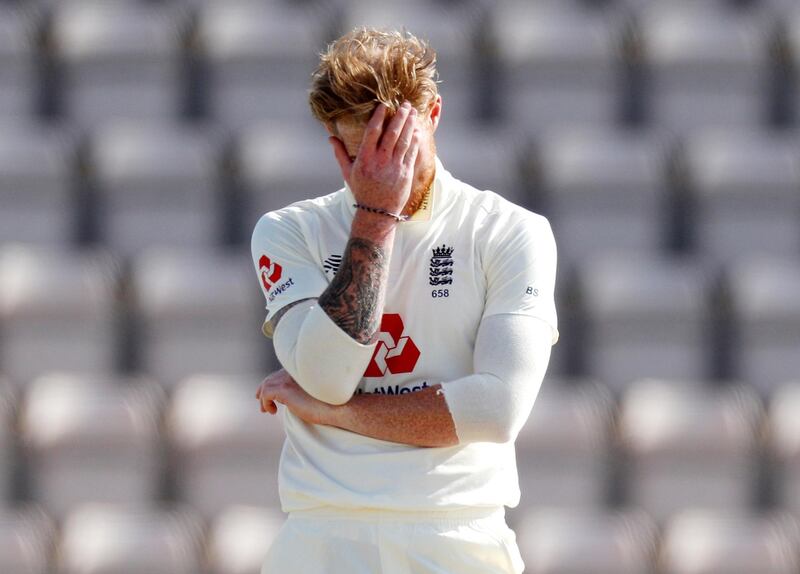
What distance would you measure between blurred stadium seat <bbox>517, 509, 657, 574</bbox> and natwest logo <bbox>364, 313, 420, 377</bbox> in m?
2.17

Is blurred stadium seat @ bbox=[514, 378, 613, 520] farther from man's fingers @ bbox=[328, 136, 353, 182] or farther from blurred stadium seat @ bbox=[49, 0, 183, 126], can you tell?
man's fingers @ bbox=[328, 136, 353, 182]

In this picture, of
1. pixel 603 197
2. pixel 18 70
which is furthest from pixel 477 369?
pixel 18 70

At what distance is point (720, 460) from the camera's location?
4.14m

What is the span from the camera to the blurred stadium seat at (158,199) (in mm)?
4520

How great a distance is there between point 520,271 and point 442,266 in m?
0.12

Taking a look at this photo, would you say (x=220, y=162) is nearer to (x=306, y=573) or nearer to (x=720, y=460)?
(x=720, y=460)

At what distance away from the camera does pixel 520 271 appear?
1.89 meters

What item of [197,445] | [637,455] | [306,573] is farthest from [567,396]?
[306,573]

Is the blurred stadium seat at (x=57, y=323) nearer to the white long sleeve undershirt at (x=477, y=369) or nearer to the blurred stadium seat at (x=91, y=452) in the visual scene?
the blurred stadium seat at (x=91, y=452)

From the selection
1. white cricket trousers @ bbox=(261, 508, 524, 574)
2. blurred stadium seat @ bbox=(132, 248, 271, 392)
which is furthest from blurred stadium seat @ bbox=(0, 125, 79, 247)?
white cricket trousers @ bbox=(261, 508, 524, 574)

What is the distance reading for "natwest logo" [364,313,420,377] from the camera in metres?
1.90

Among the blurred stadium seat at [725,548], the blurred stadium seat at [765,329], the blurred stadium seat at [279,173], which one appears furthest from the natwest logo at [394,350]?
the blurred stadium seat at [765,329]

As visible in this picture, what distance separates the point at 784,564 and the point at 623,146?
1586 millimetres

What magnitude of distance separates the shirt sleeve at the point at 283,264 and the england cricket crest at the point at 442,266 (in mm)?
172
